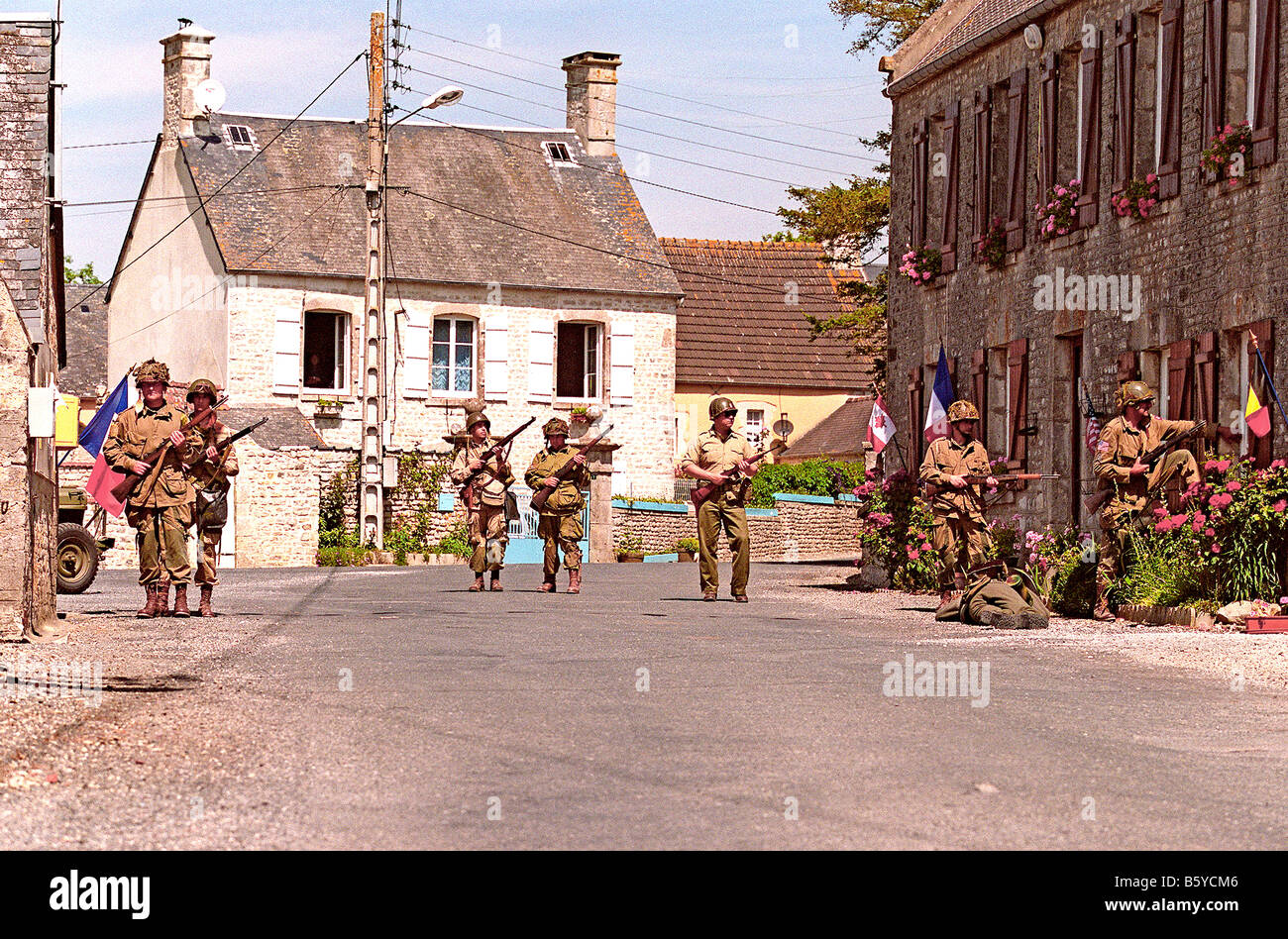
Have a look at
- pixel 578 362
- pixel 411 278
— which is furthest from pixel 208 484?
pixel 578 362

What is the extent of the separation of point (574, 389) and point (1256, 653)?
29493mm

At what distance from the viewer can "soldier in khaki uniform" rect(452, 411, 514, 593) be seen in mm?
20141

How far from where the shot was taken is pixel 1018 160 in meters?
21.8

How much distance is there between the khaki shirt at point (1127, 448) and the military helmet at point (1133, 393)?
0.84 feet

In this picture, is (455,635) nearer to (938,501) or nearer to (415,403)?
(938,501)

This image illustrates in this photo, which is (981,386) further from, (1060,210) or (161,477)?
(161,477)

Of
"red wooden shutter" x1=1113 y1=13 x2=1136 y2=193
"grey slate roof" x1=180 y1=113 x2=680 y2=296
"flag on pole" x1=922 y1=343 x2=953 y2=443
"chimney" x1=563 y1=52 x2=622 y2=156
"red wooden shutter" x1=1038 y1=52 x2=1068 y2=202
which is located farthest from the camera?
"chimney" x1=563 y1=52 x2=622 y2=156

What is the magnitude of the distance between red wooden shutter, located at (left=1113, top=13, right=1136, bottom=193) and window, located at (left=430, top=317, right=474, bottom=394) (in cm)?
2234

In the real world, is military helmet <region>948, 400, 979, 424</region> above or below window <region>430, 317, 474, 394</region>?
below

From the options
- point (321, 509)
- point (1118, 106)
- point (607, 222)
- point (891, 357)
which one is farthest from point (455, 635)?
point (607, 222)

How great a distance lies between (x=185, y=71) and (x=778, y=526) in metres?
15.1

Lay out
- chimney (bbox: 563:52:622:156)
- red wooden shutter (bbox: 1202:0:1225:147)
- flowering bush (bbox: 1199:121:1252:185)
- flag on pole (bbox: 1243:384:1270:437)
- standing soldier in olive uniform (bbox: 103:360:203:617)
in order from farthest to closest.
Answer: chimney (bbox: 563:52:622:156) < red wooden shutter (bbox: 1202:0:1225:147) < flowering bush (bbox: 1199:121:1252:185) < standing soldier in olive uniform (bbox: 103:360:203:617) < flag on pole (bbox: 1243:384:1270:437)

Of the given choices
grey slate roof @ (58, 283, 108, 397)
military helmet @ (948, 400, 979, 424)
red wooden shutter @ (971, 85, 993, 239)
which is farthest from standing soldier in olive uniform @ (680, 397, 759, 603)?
grey slate roof @ (58, 283, 108, 397)

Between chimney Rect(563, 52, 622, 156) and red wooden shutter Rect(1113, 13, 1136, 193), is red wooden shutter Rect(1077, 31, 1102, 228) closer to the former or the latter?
red wooden shutter Rect(1113, 13, 1136, 193)
